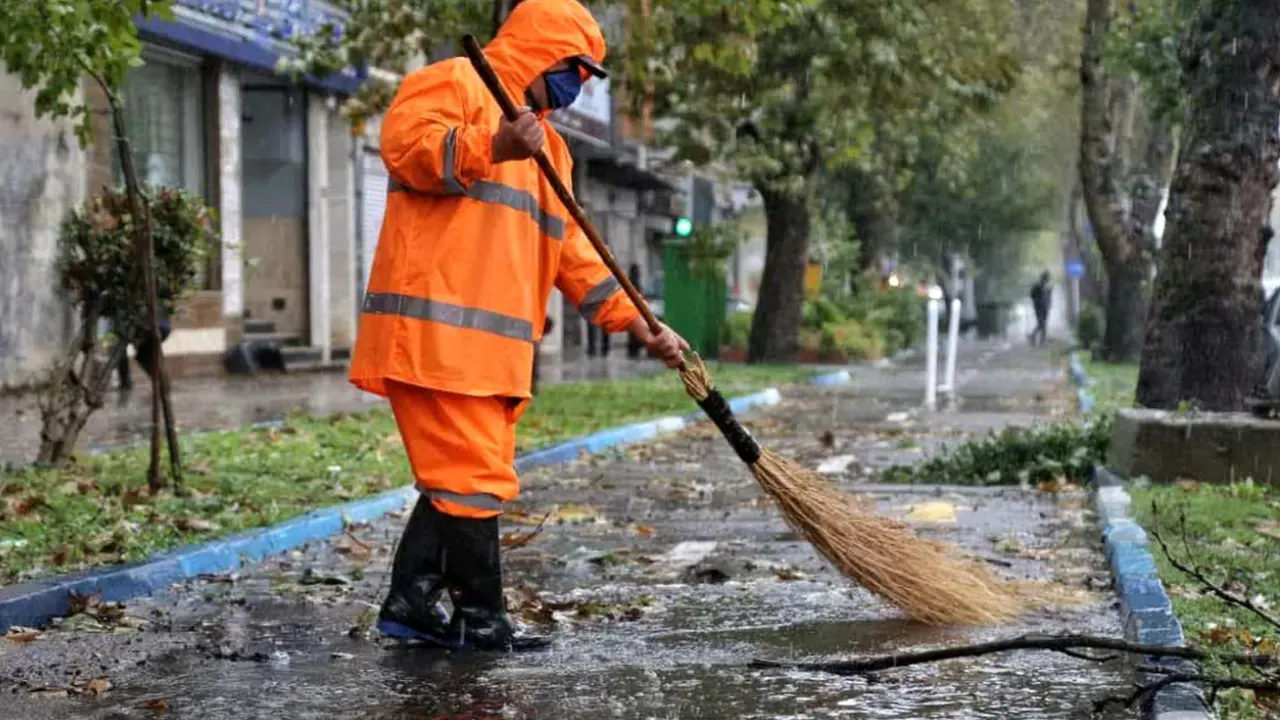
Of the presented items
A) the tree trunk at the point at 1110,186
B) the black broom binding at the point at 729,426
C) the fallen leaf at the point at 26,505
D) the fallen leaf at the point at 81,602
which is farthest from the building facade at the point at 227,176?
the tree trunk at the point at 1110,186

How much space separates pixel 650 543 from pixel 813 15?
408 inches

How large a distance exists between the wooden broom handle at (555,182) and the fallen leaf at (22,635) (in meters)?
2.17

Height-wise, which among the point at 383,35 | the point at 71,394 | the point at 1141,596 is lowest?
the point at 1141,596

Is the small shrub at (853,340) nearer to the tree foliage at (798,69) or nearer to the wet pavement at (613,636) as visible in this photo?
the tree foliage at (798,69)

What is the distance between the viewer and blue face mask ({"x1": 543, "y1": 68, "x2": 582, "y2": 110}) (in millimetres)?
6098

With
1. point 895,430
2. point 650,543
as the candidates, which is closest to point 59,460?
point 650,543

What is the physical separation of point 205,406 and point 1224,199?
375 inches

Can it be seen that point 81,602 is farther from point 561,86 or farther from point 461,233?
point 561,86

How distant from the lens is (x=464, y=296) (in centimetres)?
580

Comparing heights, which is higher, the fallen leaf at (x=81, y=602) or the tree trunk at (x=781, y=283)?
the tree trunk at (x=781, y=283)

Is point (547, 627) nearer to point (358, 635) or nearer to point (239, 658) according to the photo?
point (358, 635)

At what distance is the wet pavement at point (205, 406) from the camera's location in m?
13.7

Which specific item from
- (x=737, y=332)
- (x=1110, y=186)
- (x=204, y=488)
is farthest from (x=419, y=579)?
(x=737, y=332)

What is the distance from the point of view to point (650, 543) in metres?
9.00
